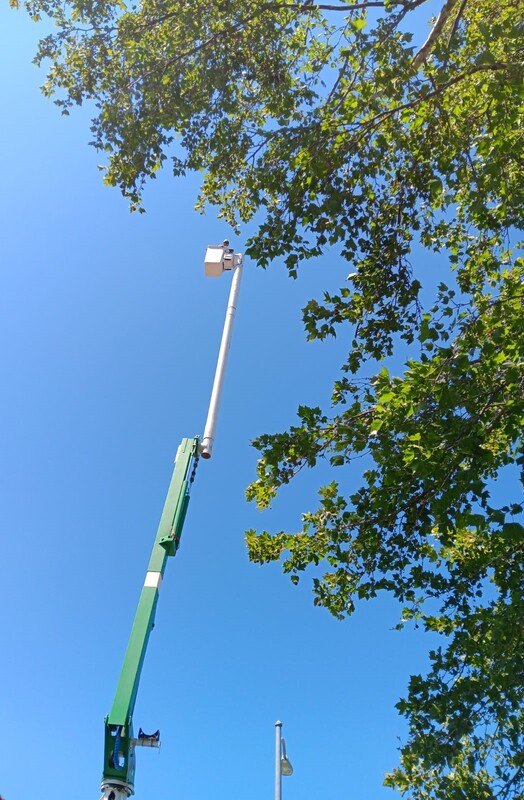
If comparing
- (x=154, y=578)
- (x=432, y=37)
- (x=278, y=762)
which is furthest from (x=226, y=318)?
(x=278, y=762)

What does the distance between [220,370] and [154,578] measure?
97.5 inches

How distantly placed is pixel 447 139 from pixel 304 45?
102 inches

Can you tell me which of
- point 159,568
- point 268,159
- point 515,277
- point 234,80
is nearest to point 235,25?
point 234,80

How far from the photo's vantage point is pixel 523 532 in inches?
207

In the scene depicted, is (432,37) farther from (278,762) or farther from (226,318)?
(278,762)

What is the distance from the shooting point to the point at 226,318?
759 cm

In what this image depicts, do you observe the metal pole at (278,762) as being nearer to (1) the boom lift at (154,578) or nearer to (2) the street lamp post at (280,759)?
(2) the street lamp post at (280,759)

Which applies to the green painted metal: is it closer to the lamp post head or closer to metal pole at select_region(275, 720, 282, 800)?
the lamp post head

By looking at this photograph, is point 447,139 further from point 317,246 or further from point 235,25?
point 235,25

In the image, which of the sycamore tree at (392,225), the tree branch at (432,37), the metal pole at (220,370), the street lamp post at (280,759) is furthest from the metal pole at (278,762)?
the tree branch at (432,37)

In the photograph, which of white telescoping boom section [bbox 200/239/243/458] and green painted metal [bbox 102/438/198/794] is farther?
white telescoping boom section [bbox 200/239/243/458]

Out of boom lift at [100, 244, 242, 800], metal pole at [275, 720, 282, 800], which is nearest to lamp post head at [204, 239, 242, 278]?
boom lift at [100, 244, 242, 800]

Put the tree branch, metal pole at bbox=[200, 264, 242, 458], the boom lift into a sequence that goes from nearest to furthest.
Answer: the boom lift < metal pole at bbox=[200, 264, 242, 458] < the tree branch

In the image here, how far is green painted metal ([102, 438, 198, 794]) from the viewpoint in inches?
187
